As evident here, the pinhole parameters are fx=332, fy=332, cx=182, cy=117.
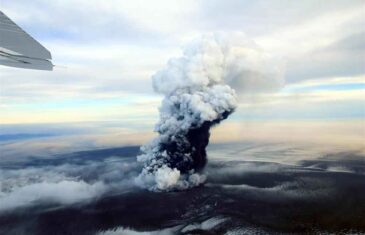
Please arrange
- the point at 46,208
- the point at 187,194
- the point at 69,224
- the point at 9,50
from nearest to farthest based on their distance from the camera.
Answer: the point at 9,50 → the point at 69,224 → the point at 187,194 → the point at 46,208

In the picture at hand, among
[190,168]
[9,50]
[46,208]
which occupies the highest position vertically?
[9,50]

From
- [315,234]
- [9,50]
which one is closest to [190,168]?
[315,234]

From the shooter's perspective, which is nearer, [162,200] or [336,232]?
[336,232]

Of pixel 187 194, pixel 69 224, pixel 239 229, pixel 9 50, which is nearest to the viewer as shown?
pixel 9 50

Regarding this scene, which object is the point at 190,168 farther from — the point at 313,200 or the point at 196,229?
the point at 313,200

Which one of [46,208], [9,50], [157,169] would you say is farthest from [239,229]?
[9,50]

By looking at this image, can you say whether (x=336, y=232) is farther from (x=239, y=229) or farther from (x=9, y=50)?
(x=9, y=50)

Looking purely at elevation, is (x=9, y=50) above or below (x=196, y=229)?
above
